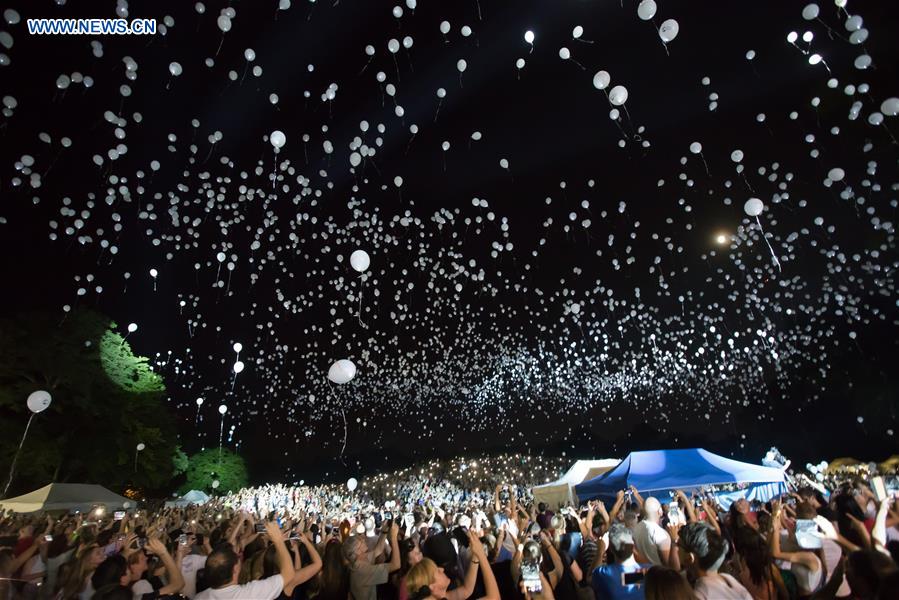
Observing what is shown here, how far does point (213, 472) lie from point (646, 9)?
138 ft

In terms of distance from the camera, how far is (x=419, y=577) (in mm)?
2475

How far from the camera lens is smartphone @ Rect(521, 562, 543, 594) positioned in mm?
3217

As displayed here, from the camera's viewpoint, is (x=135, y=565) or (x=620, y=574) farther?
(x=135, y=565)

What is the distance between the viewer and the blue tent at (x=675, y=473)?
9.59 m

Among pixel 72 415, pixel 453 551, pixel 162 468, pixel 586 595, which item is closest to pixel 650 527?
pixel 586 595

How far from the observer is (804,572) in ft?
10.1

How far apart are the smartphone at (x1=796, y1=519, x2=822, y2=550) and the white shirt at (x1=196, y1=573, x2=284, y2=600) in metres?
3.23

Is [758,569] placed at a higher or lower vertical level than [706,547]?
lower

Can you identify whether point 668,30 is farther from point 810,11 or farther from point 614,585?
point 614,585

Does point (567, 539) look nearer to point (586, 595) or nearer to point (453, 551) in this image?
point (586, 595)

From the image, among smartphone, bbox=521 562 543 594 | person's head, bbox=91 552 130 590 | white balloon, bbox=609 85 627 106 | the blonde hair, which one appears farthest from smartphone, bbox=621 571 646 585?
white balloon, bbox=609 85 627 106

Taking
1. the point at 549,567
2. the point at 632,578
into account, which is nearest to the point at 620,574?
the point at 632,578

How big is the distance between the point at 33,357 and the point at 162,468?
8620 millimetres

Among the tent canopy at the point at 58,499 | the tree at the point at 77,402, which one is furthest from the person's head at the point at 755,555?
the tree at the point at 77,402
